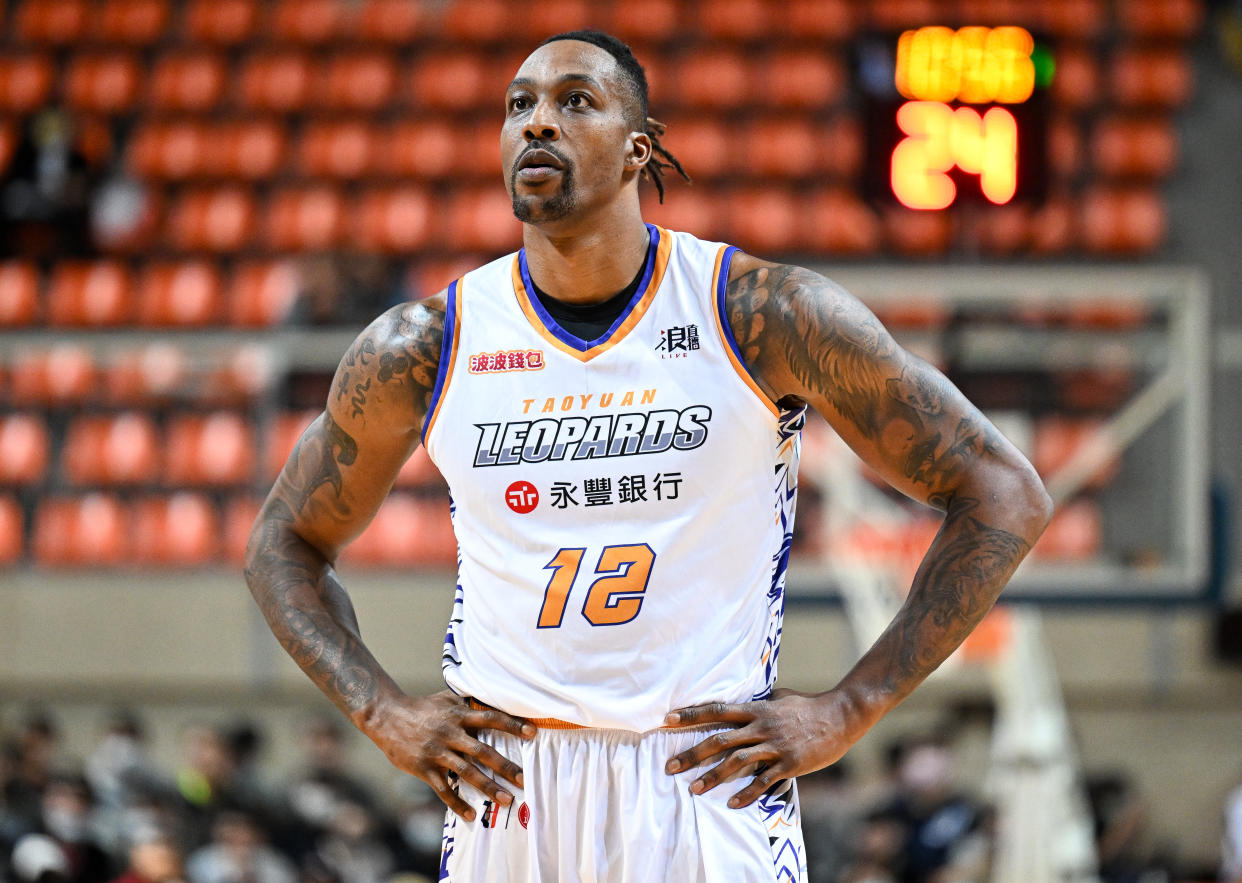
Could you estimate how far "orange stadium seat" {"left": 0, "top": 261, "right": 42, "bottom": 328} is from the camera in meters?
12.6

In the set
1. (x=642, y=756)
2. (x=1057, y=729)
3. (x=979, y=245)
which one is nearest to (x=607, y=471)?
(x=642, y=756)

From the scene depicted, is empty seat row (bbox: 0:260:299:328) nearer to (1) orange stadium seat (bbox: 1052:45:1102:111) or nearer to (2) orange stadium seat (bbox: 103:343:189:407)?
(2) orange stadium seat (bbox: 103:343:189:407)

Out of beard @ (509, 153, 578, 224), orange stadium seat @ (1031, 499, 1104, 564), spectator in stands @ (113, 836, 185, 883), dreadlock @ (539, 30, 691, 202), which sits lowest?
spectator in stands @ (113, 836, 185, 883)

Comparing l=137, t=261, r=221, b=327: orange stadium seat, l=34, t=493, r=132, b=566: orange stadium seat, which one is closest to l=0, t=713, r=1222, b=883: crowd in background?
l=34, t=493, r=132, b=566: orange stadium seat

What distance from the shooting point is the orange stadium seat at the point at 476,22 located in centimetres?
1416

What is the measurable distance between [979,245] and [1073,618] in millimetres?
2901

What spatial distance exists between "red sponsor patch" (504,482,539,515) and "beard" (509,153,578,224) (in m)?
0.51

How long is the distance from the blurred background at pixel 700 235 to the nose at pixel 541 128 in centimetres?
410

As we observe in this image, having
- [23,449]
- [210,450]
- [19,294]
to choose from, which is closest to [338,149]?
[19,294]

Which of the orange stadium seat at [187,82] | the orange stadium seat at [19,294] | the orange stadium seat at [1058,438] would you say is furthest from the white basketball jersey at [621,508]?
the orange stadium seat at [187,82]

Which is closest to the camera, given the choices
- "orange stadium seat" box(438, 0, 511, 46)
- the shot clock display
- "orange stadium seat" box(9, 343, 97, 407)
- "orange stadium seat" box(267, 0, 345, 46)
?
the shot clock display

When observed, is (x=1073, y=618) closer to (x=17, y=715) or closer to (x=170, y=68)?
(x=17, y=715)

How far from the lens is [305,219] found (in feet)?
43.3

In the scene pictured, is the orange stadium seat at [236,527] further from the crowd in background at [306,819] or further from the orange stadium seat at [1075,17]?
the orange stadium seat at [1075,17]
